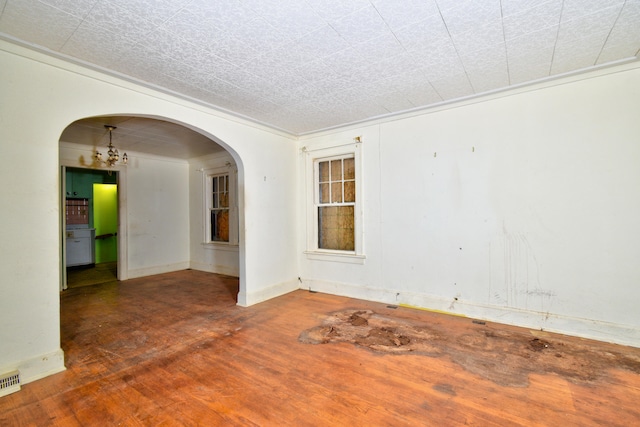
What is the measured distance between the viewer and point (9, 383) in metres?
2.12

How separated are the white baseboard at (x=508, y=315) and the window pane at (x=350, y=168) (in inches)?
70.3

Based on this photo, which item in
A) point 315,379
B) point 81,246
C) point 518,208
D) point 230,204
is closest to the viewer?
point 315,379

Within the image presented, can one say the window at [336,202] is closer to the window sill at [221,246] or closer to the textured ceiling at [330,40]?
the textured ceiling at [330,40]

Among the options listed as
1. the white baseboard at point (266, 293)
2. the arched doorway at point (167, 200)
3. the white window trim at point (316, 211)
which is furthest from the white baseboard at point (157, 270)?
the white window trim at point (316, 211)

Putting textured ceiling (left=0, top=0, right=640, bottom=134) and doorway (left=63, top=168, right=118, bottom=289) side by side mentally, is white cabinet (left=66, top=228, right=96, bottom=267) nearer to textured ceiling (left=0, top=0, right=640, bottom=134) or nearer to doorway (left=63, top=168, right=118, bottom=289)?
doorway (left=63, top=168, right=118, bottom=289)

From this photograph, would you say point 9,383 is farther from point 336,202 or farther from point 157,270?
point 157,270

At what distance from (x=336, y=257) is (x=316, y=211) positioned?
0.90 meters

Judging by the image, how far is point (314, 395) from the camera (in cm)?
206

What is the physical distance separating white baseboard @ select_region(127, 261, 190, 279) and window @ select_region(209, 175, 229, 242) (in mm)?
1076

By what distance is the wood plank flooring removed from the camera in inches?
72.5

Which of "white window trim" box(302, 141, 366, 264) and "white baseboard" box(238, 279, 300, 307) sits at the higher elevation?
"white window trim" box(302, 141, 366, 264)

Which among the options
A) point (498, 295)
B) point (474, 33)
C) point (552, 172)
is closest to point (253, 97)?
point (474, 33)

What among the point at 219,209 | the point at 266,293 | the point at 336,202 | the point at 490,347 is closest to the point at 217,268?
the point at 219,209

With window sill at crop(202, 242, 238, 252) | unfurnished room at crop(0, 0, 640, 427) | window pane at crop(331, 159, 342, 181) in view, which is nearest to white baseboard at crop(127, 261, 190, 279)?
window sill at crop(202, 242, 238, 252)
